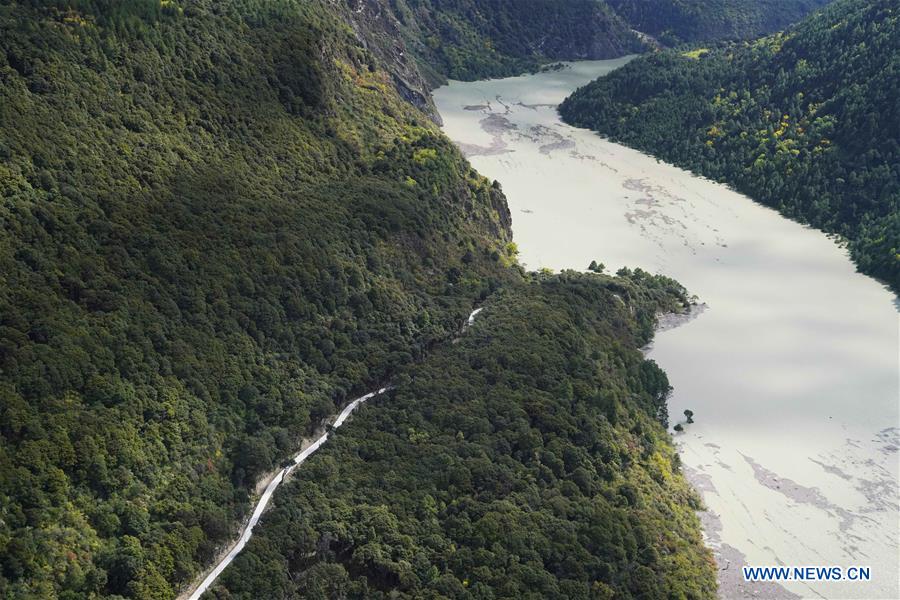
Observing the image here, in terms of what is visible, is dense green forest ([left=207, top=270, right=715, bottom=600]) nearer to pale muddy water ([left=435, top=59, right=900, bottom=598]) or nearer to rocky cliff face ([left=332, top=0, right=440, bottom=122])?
pale muddy water ([left=435, top=59, right=900, bottom=598])

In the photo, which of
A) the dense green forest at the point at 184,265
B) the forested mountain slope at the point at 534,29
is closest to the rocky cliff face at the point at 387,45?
the dense green forest at the point at 184,265

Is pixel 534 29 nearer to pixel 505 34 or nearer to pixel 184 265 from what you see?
pixel 505 34

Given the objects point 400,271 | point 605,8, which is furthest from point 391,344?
point 605,8

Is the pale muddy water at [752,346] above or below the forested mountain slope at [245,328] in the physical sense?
below

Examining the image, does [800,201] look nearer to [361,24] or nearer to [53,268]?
[361,24]

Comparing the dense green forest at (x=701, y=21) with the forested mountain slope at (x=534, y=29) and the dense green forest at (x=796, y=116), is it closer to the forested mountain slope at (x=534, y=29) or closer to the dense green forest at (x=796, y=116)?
the forested mountain slope at (x=534, y=29)
